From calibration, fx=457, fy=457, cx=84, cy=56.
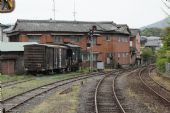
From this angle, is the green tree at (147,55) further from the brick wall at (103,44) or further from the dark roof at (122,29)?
the brick wall at (103,44)

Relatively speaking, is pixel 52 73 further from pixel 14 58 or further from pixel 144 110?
pixel 144 110

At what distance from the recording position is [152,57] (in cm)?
9694

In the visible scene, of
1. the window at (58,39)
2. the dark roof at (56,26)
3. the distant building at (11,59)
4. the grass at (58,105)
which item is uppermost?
the dark roof at (56,26)

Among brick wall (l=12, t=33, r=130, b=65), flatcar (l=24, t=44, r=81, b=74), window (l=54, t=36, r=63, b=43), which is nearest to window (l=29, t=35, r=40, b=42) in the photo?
brick wall (l=12, t=33, r=130, b=65)

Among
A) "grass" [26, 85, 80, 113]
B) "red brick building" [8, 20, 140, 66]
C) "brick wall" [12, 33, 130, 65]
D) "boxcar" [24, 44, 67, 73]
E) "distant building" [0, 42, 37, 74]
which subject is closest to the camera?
"grass" [26, 85, 80, 113]

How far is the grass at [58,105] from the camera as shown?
17.6 meters

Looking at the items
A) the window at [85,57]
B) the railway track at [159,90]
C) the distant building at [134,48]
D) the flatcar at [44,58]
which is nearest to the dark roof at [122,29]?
the distant building at [134,48]

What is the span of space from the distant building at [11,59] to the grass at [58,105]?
74.9ft

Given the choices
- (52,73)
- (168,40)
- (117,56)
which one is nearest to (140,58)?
(117,56)

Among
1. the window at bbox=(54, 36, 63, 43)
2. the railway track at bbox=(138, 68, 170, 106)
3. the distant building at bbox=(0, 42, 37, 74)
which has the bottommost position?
the railway track at bbox=(138, 68, 170, 106)

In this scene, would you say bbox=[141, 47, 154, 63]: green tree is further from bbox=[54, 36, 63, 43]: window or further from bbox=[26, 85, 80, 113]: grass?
bbox=[26, 85, 80, 113]: grass

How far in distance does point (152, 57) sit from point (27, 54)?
188ft

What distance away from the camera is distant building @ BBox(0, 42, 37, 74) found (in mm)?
45250

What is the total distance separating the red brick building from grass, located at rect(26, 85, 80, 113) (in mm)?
40780
